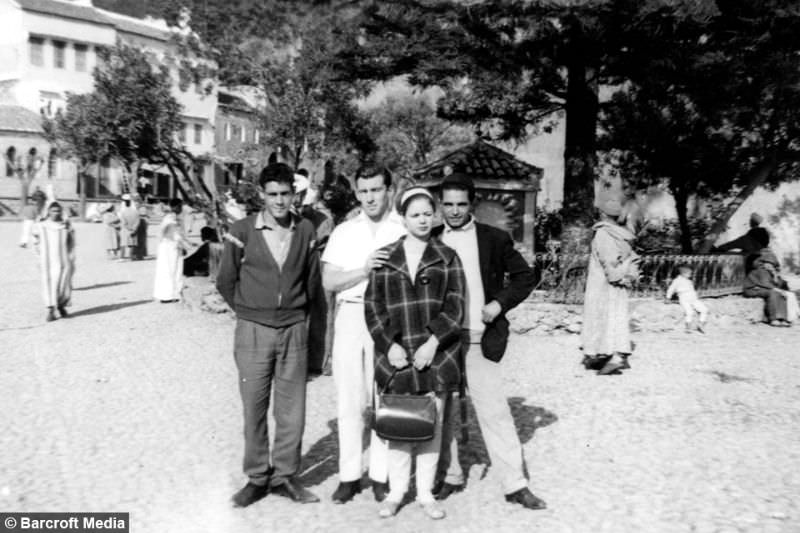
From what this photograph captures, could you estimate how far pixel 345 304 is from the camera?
4535 mm

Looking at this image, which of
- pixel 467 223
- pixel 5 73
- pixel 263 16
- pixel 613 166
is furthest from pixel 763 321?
pixel 5 73

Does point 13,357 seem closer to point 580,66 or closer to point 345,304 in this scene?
point 345,304

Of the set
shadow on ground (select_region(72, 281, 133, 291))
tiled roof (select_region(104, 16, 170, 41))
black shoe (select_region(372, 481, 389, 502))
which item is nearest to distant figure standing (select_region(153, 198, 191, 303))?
shadow on ground (select_region(72, 281, 133, 291))

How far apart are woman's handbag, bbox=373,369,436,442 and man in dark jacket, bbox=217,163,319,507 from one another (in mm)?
511

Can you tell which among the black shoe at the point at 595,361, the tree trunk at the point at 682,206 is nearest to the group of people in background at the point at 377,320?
the black shoe at the point at 595,361

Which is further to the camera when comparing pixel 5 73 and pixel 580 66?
pixel 5 73

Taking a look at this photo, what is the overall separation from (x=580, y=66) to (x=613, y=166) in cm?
598

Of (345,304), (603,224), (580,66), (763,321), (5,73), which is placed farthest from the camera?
(5,73)

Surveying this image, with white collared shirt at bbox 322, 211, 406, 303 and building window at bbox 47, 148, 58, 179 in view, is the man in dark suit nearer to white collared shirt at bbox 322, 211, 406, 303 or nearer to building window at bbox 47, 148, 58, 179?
white collared shirt at bbox 322, 211, 406, 303

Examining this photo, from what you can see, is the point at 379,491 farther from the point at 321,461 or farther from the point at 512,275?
the point at 512,275

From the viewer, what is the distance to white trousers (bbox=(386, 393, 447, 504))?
4297mm

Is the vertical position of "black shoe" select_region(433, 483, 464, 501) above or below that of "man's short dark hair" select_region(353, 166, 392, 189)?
below

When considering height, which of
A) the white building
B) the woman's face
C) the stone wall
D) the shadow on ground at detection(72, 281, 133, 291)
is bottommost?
the shadow on ground at detection(72, 281, 133, 291)

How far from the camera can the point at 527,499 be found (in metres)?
4.38
